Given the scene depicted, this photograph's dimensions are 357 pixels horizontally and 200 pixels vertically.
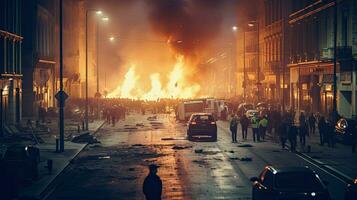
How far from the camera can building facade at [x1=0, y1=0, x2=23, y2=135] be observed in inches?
1784

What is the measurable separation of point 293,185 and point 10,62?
3711 cm

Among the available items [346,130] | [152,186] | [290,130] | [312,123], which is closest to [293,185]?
[152,186]

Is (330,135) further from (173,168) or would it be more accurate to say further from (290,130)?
(173,168)

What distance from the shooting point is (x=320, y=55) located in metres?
54.1

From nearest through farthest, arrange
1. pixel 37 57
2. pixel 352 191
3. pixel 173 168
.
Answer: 1. pixel 352 191
2. pixel 173 168
3. pixel 37 57

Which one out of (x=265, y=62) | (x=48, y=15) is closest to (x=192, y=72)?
(x=265, y=62)

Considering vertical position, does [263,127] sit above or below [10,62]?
below

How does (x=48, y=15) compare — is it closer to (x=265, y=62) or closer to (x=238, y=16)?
(x=265, y=62)

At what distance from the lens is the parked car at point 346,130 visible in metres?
33.0

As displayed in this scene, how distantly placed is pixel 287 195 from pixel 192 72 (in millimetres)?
82601

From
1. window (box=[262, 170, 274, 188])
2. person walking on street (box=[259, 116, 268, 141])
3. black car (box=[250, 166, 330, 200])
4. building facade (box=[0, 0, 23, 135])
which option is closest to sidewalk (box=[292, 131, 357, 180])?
person walking on street (box=[259, 116, 268, 141])

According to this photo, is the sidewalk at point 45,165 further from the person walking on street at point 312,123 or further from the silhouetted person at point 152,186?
the person walking on street at point 312,123

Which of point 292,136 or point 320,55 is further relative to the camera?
point 320,55

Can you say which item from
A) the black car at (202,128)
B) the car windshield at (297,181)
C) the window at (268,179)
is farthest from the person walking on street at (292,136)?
the car windshield at (297,181)
